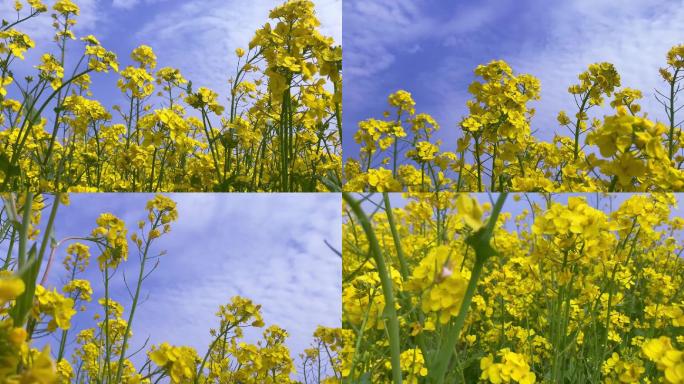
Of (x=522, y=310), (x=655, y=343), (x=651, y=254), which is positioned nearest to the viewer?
(x=655, y=343)

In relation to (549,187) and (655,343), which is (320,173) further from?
(655,343)

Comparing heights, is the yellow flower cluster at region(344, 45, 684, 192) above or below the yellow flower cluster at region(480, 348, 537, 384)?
above

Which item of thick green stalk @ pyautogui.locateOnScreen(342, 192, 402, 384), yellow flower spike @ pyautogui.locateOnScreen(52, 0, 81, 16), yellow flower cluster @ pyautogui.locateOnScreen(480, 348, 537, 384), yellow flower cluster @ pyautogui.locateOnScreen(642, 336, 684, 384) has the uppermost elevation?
yellow flower spike @ pyautogui.locateOnScreen(52, 0, 81, 16)

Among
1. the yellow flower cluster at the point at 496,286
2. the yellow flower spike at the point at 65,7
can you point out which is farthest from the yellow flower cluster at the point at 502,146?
the yellow flower spike at the point at 65,7

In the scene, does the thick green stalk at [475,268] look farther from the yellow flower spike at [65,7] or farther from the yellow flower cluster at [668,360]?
the yellow flower spike at [65,7]

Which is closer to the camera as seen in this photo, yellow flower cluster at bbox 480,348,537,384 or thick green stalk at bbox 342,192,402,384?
thick green stalk at bbox 342,192,402,384

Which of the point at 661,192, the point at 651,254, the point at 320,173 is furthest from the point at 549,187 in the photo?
the point at 651,254

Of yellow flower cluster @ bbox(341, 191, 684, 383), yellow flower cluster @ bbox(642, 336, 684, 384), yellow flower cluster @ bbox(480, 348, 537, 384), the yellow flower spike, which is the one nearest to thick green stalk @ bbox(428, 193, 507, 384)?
yellow flower cluster @ bbox(341, 191, 684, 383)

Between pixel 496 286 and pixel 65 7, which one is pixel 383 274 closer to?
pixel 496 286

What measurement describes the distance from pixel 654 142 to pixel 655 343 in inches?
12.1

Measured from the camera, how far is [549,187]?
217cm

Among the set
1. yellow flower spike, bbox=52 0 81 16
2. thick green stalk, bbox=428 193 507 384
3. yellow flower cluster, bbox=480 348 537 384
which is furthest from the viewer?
yellow flower spike, bbox=52 0 81 16

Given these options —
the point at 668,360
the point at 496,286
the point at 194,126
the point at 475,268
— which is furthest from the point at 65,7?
the point at 668,360

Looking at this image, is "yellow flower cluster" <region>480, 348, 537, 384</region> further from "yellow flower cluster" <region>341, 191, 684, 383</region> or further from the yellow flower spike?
the yellow flower spike
